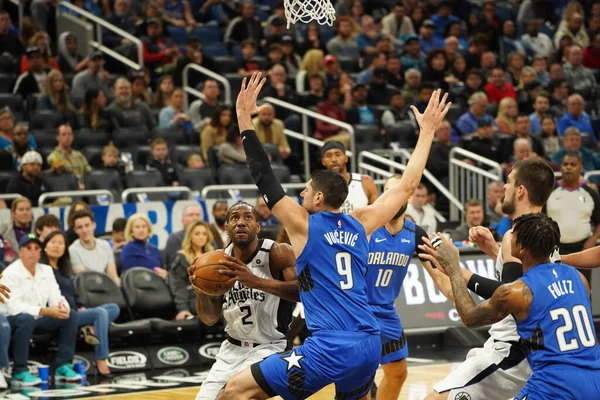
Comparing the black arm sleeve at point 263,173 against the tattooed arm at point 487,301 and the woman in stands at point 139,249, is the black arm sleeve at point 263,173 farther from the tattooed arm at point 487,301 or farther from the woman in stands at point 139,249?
the woman in stands at point 139,249

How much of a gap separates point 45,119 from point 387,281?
27.8ft

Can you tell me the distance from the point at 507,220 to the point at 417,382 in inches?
149

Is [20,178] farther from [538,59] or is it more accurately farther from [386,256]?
[538,59]

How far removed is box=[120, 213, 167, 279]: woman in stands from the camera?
12852 millimetres

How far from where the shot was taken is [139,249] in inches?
513

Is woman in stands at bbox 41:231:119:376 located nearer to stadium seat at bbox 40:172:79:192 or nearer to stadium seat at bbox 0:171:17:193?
stadium seat at bbox 40:172:79:192

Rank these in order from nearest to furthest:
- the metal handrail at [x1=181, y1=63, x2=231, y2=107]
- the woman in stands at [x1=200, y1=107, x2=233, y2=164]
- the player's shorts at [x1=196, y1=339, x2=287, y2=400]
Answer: the player's shorts at [x1=196, y1=339, x2=287, y2=400] < the woman in stands at [x1=200, y1=107, x2=233, y2=164] < the metal handrail at [x1=181, y1=63, x2=231, y2=107]

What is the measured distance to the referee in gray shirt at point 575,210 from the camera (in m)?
13.3

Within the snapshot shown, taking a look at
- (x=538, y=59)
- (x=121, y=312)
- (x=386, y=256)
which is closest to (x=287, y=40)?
(x=538, y=59)

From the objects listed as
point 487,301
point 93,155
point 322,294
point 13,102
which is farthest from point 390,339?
point 13,102

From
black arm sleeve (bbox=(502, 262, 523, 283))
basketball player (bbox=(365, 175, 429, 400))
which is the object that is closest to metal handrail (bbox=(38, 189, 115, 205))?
basketball player (bbox=(365, 175, 429, 400))

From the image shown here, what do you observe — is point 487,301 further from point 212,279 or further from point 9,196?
point 9,196

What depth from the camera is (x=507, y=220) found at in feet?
45.7

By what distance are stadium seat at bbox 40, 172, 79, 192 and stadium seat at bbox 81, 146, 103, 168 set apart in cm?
84
